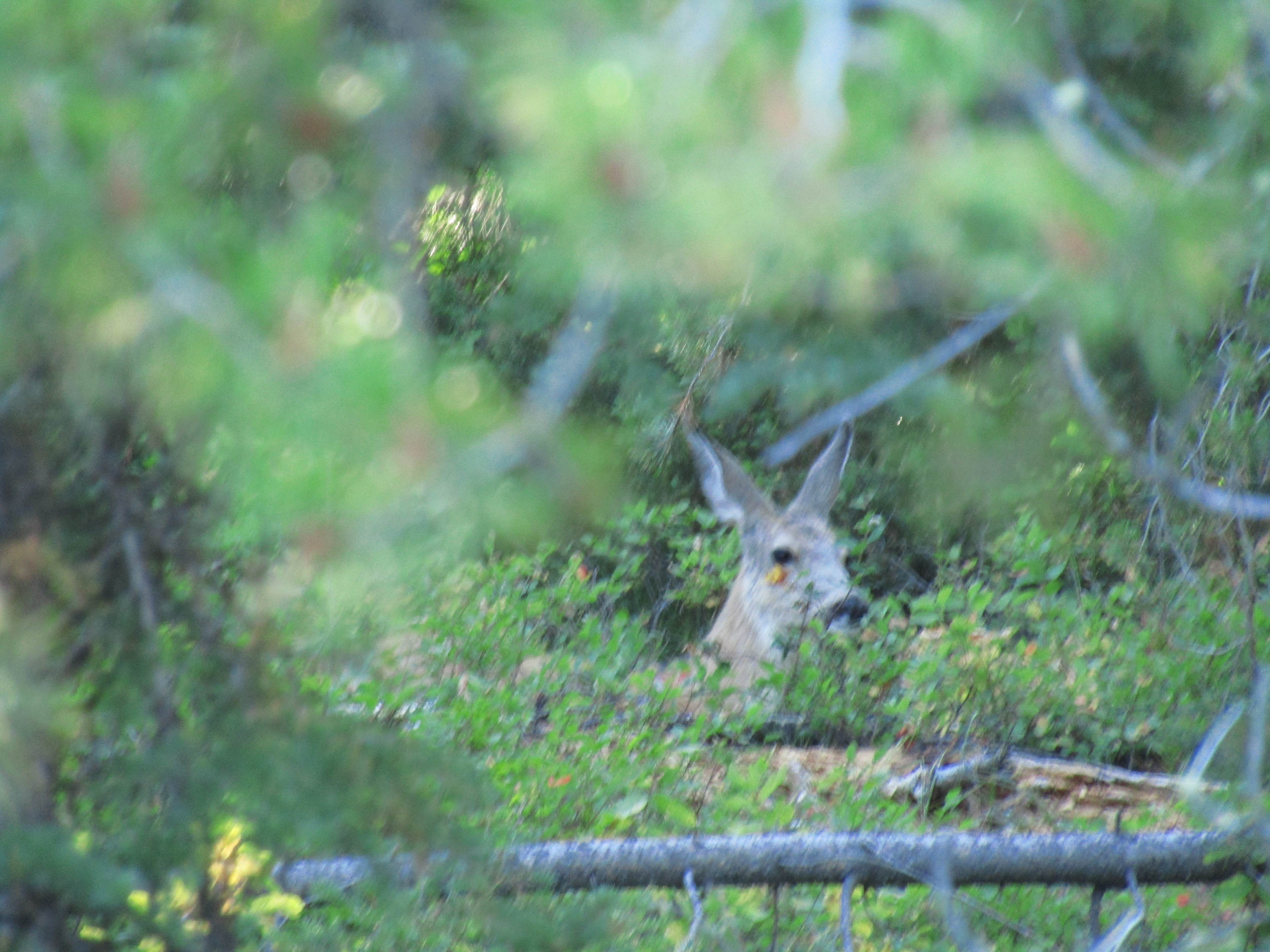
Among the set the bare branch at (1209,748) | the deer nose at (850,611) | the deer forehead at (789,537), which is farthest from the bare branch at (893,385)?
the deer forehead at (789,537)

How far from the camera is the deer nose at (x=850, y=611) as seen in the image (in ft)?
22.8

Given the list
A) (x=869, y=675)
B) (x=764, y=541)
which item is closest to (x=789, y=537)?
(x=764, y=541)

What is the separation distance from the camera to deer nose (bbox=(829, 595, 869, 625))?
6.94m

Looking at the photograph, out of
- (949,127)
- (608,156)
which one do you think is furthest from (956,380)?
(608,156)

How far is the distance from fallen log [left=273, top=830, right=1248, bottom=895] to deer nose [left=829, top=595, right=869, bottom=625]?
3.04 metres

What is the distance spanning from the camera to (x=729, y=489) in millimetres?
8656

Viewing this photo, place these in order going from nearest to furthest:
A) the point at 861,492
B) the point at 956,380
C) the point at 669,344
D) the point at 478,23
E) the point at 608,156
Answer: the point at 608,156
the point at 478,23
the point at 956,380
the point at 669,344
the point at 861,492

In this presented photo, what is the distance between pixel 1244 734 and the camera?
480 cm

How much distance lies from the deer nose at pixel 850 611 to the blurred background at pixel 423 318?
7.72 feet

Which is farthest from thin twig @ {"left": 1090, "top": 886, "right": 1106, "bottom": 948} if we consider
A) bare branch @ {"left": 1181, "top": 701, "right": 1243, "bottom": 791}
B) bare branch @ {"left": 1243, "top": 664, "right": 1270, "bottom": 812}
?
bare branch @ {"left": 1243, "top": 664, "right": 1270, "bottom": 812}

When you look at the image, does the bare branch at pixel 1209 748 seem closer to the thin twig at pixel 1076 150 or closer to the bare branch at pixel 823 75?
the thin twig at pixel 1076 150

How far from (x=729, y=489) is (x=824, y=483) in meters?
0.64

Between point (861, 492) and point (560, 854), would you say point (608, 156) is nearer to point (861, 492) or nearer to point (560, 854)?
point (560, 854)

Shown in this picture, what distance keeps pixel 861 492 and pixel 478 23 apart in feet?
22.7
